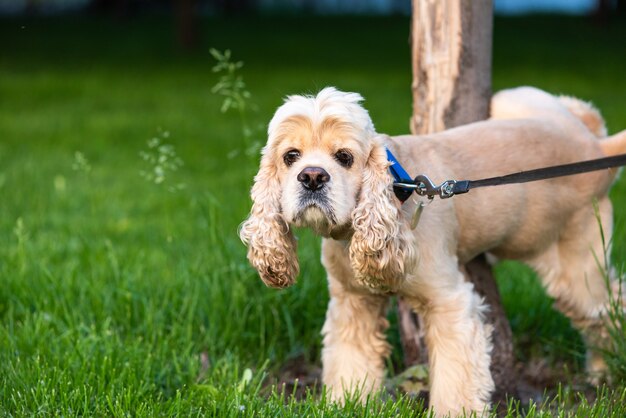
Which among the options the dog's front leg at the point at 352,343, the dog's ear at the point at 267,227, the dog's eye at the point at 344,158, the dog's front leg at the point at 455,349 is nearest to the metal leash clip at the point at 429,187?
the dog's eye at the point at 344,158

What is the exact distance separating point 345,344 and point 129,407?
962mm

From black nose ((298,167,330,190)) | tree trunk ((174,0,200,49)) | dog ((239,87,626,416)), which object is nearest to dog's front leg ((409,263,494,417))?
dog ((239,87,626,416))

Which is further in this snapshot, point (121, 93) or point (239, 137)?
A: point (121, 93)

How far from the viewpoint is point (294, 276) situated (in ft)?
11.7

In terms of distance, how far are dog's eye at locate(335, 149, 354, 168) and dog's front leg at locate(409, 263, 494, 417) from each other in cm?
60

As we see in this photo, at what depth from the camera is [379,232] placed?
3248mm

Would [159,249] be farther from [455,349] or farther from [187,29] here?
[187,29]

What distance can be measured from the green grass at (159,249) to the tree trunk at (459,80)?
1.10 ft

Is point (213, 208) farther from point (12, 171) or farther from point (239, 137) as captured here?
point (239, 137)

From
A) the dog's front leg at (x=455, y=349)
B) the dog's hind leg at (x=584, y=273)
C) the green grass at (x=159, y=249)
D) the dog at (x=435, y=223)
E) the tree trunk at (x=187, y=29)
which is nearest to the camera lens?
the dog at (x=435, y=223)

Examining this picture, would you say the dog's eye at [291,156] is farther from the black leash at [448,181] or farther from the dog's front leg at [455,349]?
the dog's front leg at [455,349]

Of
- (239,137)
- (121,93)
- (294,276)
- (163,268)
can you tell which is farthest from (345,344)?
(121,93)

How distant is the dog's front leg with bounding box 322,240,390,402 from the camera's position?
12.9 feet

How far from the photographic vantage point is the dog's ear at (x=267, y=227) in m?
3.41
